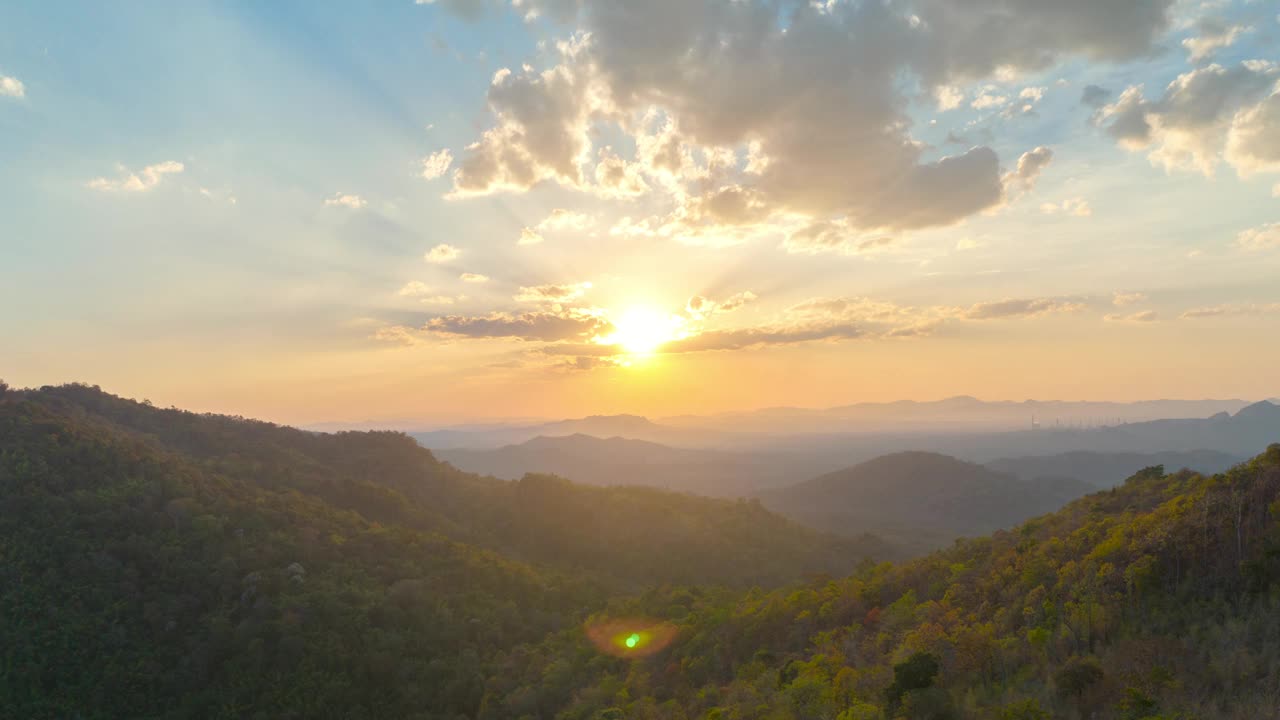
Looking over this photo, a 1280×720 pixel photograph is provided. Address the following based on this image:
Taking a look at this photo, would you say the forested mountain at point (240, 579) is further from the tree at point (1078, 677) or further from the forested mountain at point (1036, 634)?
the tree at point (1078, 677)

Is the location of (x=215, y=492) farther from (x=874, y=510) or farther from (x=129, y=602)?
(x=874, y=510)

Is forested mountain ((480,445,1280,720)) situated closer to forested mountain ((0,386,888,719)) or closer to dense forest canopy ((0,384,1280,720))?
dense forest canopy ((0,384,1280,720))

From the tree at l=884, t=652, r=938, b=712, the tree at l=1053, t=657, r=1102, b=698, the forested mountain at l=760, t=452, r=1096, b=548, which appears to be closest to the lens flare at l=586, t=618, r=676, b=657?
Answer: the tree at l=884, t=652, r=938, b=712

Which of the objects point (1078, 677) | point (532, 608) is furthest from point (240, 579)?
point (1078, 677)

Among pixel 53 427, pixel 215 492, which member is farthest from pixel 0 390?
pixel 215 492

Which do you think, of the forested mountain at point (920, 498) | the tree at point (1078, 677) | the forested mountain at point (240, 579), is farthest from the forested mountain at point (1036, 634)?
Result: the forested mountain at point (920, 498)
